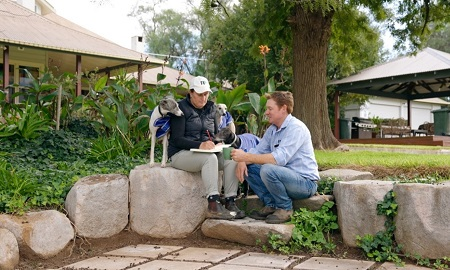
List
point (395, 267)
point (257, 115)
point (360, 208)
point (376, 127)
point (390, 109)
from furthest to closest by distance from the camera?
1. point (390, 109)
2. point (376, 127)
3. point (257, 115)
4. point (360, 208)
5. point (395, 267)

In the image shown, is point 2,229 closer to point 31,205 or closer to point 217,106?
point 31,205

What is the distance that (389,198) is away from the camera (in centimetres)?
423

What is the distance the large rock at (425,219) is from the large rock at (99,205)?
97.8 inches

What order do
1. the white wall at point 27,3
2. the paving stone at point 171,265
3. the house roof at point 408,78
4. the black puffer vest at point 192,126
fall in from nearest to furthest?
1. the paving stone at point 171,265
2. the black puffer vest at point 192,126
3. the house roof at point 408,78
4. the white wall at point 27,3

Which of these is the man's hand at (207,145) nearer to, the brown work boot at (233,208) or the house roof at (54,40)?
the brown work boot at (233,208)

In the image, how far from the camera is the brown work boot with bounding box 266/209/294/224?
4.53 m

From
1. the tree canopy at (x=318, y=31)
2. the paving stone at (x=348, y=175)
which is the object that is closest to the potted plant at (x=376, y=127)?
the tree canopy at (x=318, y=31)

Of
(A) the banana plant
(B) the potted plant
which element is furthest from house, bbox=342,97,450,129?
(A) the banana plant

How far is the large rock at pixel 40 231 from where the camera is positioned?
4.15 meters

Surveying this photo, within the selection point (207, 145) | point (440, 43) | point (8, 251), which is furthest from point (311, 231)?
point (440, 43)

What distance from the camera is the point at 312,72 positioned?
10016mm

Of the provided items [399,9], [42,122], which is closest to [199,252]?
[42,122]

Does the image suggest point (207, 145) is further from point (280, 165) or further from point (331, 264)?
point (331, 264)

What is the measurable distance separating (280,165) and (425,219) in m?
1.24
